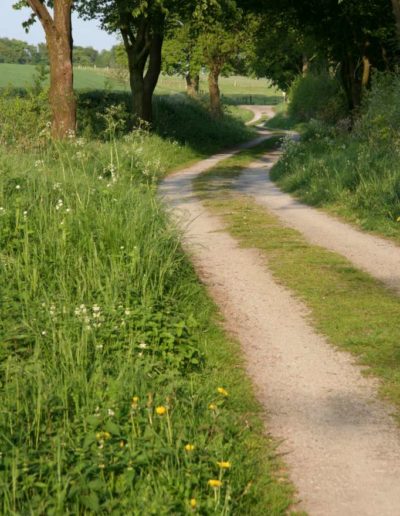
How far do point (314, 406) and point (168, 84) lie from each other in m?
116

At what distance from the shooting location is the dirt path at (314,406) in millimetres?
4414

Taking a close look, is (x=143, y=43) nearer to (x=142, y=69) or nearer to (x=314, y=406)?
(x=142, y=69)

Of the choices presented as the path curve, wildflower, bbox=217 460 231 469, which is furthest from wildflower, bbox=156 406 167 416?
the path curve

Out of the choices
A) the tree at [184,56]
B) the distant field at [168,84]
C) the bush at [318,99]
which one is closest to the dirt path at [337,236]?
the bush at [318,99]

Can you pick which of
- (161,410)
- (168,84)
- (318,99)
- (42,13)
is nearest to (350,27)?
(42,13)

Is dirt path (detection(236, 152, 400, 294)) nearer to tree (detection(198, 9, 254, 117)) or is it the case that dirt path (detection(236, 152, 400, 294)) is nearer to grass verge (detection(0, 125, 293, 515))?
grass verge (detection(0, 125, 293, 515))

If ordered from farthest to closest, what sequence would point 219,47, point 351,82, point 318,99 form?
point 219,47
point 318,99
point 351,82

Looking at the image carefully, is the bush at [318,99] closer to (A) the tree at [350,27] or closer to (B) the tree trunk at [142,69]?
(A) the tree at [350,27]

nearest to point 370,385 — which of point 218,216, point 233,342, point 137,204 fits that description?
point 233,342

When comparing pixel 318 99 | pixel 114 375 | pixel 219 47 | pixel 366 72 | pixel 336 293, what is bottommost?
pixel 336 293

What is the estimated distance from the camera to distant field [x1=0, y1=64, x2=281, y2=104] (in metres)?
73.9

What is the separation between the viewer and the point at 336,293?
8.59m

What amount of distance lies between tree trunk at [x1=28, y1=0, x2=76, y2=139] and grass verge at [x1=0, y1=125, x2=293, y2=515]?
1220 centimetres

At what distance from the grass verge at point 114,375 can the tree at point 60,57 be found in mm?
12203
